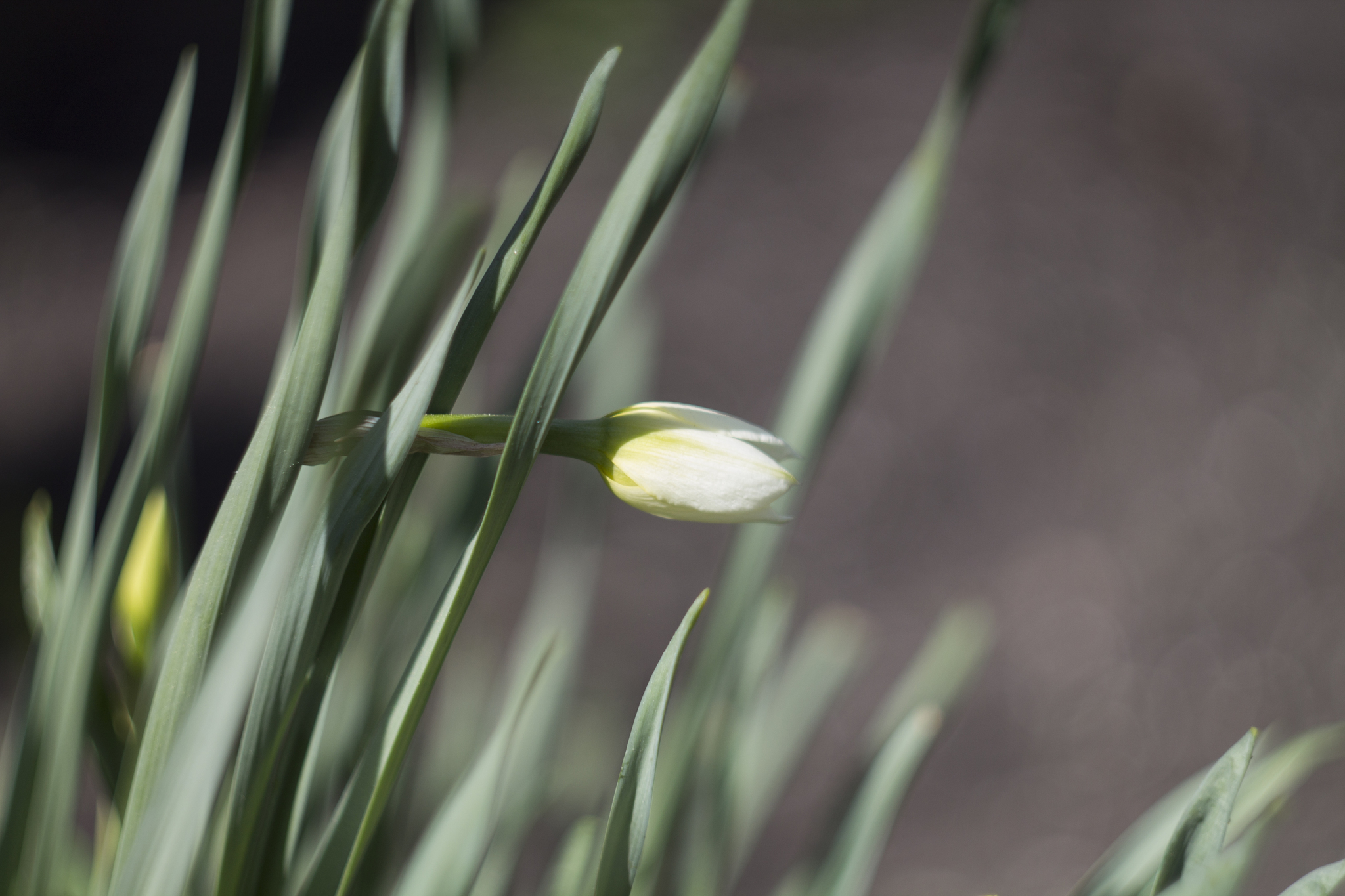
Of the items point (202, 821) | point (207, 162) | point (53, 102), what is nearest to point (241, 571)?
point (202, 821)

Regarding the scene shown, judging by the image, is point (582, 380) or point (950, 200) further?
point (950, 200)

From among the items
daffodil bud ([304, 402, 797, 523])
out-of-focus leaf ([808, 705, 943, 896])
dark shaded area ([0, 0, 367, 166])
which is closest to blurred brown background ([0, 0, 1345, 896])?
dark shaded area ([0, 0, 367, 166])

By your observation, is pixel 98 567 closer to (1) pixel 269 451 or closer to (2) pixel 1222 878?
(1) pixel 269 451

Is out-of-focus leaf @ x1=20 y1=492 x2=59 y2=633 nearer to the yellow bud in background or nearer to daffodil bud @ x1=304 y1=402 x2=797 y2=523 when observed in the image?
the yellow bud in background

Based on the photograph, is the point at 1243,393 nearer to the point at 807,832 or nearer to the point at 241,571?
the point at 807,832

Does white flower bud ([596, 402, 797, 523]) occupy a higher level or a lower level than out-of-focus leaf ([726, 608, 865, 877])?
higher

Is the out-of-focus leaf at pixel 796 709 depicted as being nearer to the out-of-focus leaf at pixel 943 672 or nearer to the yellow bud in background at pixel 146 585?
the out-of-focus leaf at pixel 943 672
